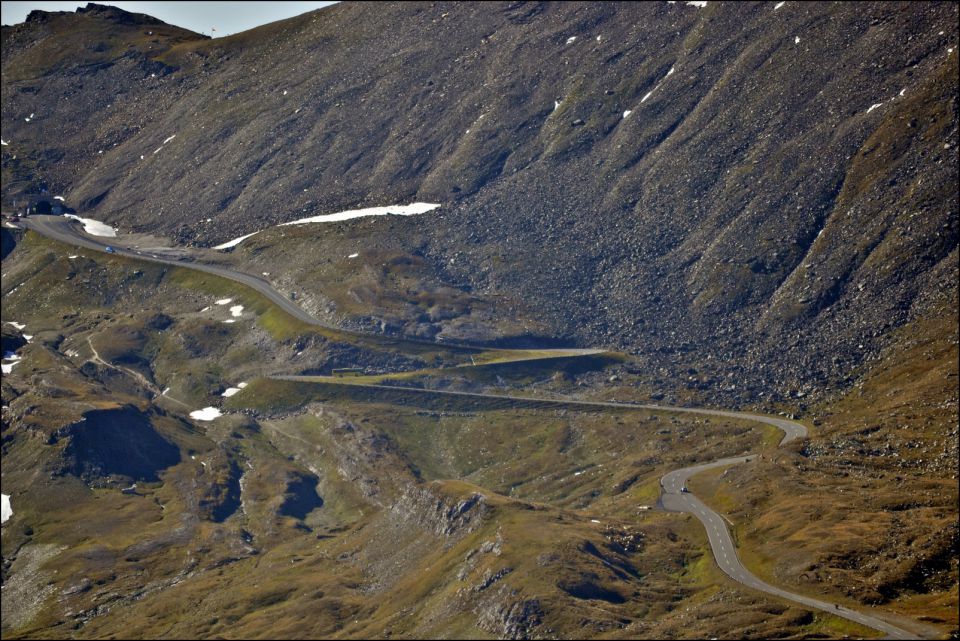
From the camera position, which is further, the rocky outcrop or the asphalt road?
the rocky outcrop

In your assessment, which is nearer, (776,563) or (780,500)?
(776,563)

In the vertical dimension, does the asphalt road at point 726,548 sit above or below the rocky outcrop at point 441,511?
below

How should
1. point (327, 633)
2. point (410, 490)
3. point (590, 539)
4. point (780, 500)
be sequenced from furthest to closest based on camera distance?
point (410, 490) < point (780, 500) < point (590, 539) < point (327, 633)

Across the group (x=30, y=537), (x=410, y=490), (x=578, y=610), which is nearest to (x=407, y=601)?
(x=578, y=610)

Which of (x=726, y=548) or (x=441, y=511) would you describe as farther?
(x=441, y=511)

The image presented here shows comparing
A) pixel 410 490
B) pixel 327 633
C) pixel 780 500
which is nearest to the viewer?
pixel 327 633

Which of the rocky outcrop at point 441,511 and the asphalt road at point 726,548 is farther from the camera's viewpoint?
the rocky outcrop at point 441,511

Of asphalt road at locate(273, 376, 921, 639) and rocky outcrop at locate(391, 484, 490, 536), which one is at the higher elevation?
rocky outcrop at locate(391, 484, 490, 536)

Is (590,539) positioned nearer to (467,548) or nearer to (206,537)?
(467,548)

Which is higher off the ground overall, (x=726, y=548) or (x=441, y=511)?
(x=441, y=511)
